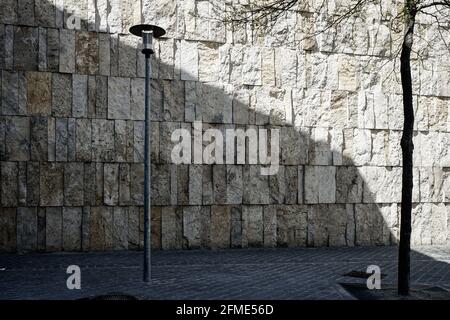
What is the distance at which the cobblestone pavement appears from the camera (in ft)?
28.0

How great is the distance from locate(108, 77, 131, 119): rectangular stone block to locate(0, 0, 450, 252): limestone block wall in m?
0.03

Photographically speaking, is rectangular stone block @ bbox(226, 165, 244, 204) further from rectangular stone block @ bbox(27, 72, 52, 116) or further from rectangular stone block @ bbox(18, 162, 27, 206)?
rectangular stone block @ bbox(18, 162, 27, 206)

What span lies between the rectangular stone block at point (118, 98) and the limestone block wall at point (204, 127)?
0.03 m

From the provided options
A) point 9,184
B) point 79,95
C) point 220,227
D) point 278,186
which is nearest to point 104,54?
point 79,95

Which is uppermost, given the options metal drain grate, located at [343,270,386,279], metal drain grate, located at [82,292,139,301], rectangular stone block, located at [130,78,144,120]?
rectangular stone block, located at [130,78,144,120]

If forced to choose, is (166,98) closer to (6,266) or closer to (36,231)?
(36,231)

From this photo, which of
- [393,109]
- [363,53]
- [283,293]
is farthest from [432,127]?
[283,293]

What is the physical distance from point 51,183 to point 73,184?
52 centimetres

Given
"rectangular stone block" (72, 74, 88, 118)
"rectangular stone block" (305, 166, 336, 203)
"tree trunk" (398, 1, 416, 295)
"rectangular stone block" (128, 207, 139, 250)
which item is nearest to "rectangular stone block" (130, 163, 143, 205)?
"rectangular stone block" (128, 207, 139, 250)

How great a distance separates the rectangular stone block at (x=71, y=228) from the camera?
13.4 metres

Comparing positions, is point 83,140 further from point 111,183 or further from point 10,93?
point 10,93

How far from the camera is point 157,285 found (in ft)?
29.8

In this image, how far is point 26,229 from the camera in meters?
13.2

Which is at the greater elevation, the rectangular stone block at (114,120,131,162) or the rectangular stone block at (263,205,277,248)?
the rectangular stone block at (114,120,131,162)
